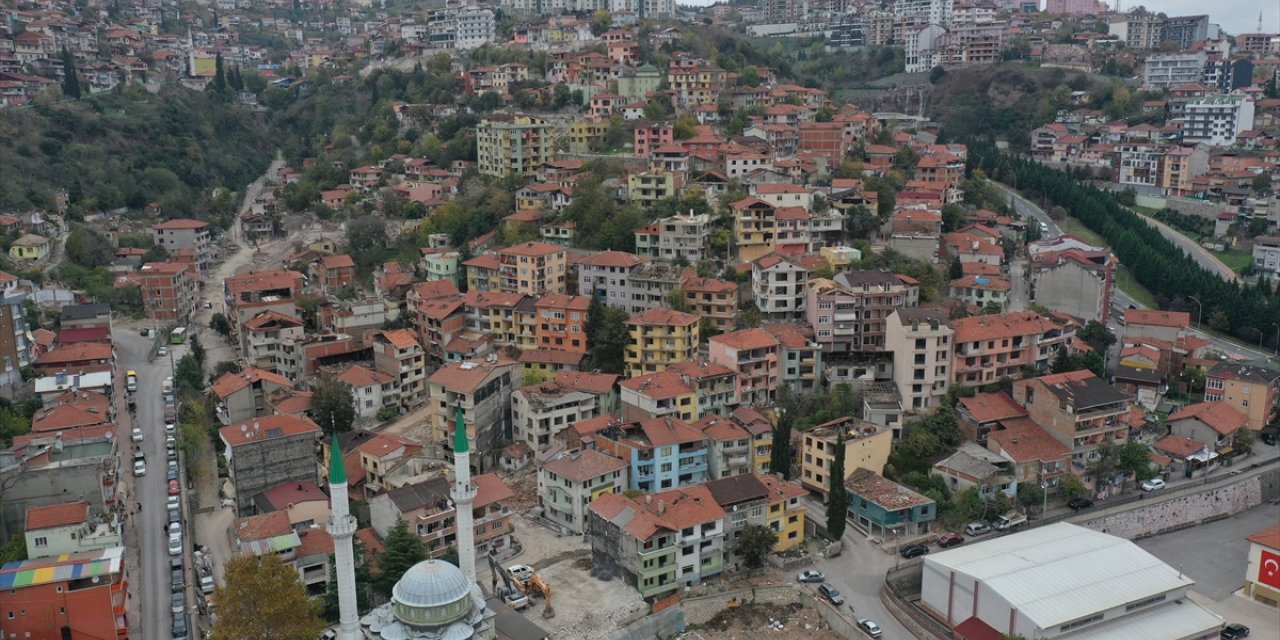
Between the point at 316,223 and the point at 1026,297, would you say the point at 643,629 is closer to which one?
the point at 1026,297

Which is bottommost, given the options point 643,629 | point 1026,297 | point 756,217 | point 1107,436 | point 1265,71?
point 643,629

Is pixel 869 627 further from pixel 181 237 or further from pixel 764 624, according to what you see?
pixel 181 237

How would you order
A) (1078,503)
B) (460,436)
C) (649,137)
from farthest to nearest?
1. (649,137)
2. (1078,503)
3. (460,436)

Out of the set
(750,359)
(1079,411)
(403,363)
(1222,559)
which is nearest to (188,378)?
(403,363)

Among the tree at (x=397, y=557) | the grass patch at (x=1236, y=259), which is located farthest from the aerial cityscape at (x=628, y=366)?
the grass patch at (x=1236, y=259)

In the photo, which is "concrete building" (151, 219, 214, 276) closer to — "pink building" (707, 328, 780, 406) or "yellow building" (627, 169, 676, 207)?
"yellow building" (627, 169, 676, 207)

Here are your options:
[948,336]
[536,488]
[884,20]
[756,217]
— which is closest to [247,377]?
[536,488]

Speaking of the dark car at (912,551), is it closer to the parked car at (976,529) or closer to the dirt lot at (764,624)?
the parked car at (976,529)
